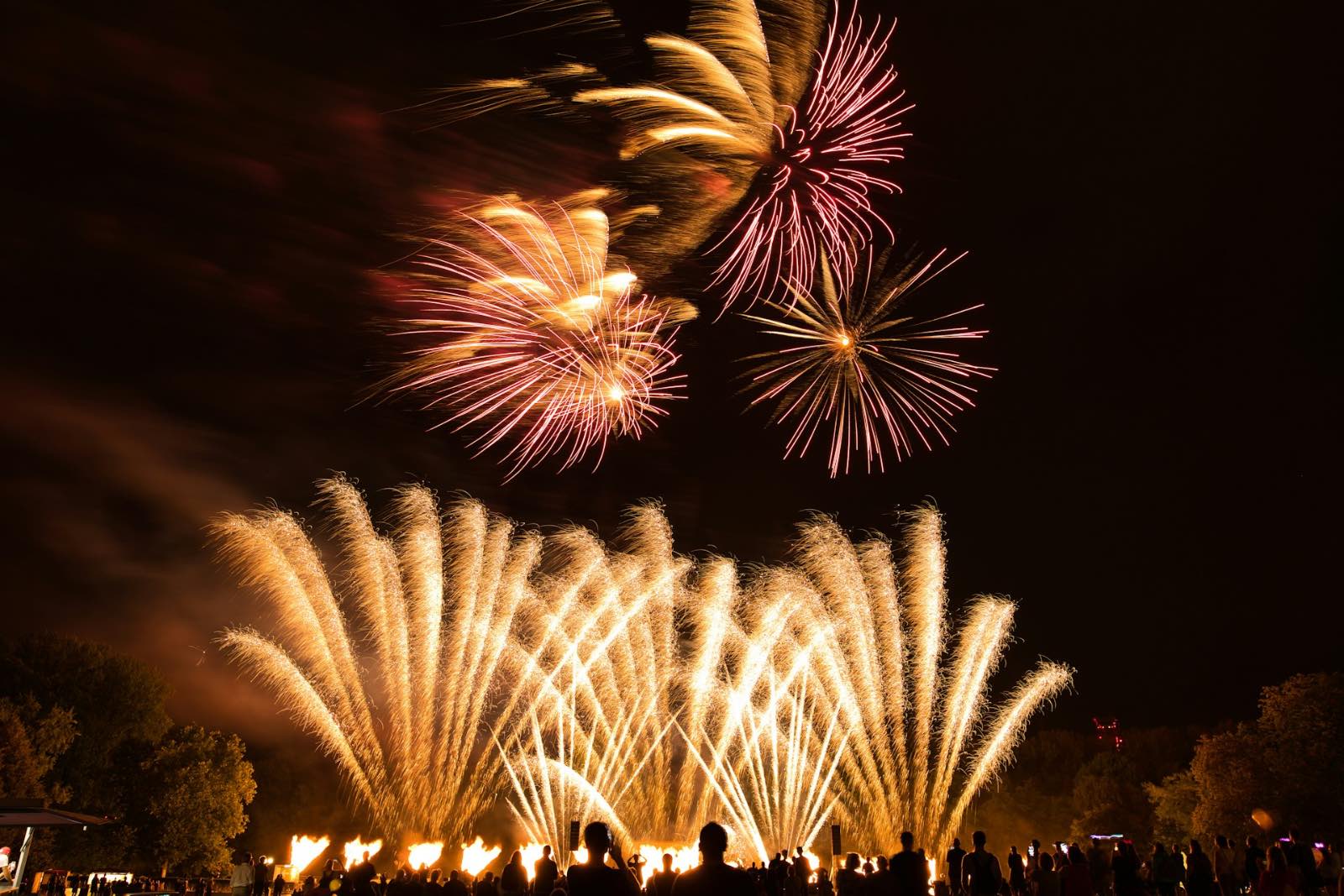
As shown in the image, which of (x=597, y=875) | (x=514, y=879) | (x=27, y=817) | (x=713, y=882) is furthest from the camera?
(x=27, y=817)

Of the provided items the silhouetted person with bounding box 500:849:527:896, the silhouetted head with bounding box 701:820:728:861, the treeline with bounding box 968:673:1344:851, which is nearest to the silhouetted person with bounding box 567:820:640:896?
the silhouetted head with bounding box 701:820:728:861

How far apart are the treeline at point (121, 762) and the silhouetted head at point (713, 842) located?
4019cm

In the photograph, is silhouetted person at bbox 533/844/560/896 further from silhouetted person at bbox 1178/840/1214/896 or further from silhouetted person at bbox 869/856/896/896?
silhouetted person at bbox 1178/840/1214/896

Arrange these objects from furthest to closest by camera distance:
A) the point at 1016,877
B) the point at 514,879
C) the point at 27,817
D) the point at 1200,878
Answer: the point at 1016,877
the point at 27,817
the point at 1200,878
the point at 514,879

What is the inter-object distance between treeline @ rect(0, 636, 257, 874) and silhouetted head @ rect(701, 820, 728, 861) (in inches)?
1582

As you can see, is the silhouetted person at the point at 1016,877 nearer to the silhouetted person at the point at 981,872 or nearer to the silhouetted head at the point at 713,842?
the silhouetted person at the point at 981,872

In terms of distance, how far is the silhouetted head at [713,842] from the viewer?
17.5 feet

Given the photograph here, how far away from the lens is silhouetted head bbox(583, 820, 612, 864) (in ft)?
19.2

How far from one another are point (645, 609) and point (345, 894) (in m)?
18.0

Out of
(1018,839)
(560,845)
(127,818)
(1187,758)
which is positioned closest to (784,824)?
(560,845)

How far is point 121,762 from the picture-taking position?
42812mm

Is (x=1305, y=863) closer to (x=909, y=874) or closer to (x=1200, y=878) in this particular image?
(x=1200, y=878)

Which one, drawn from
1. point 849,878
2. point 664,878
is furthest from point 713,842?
point 664,878

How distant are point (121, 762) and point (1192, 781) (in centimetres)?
4844
